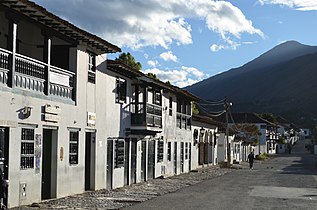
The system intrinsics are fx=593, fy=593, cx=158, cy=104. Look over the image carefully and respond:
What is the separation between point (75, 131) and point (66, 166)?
149 centimetres

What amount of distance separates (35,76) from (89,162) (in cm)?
601

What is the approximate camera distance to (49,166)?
63.3 feet

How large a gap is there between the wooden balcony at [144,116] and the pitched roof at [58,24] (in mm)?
5891

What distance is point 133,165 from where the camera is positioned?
28547 mm

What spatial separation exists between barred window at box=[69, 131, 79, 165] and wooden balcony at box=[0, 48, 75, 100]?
1.31 m

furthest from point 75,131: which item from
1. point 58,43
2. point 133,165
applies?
point 133,165

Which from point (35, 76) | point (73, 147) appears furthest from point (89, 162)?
point (35, 76)

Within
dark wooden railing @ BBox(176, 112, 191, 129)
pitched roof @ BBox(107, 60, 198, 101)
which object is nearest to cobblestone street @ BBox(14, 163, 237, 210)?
pitched roof @ BBox(107, 60, 198, 101)

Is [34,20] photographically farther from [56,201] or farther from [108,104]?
[108,104]

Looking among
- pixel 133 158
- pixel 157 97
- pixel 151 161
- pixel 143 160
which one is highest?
pixel 157 97

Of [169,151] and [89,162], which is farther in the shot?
[169,151]

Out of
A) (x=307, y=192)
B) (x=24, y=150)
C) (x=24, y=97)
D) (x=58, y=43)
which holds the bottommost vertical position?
(x=307, y=192)

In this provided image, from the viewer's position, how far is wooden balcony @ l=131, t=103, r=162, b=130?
28.5 metres

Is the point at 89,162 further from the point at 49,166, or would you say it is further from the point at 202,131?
the point at 202,131
